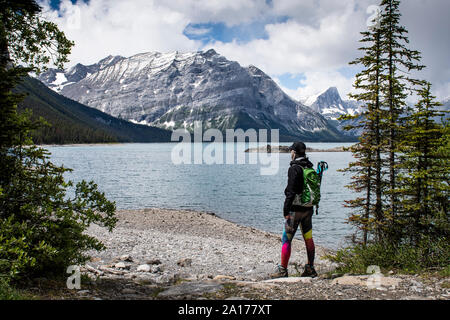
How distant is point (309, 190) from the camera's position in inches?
339

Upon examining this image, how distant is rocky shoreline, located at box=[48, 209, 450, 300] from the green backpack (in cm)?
203

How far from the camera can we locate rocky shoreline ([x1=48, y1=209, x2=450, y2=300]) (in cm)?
677

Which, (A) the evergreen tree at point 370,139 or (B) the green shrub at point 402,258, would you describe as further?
(A) the evergreen tree at point 370,139

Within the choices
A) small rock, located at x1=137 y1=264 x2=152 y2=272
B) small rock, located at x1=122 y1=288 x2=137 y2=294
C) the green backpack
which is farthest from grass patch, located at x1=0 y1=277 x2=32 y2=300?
the green backpack

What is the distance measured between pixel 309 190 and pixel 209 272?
6.42 metres

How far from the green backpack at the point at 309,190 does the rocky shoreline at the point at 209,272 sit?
203 cm

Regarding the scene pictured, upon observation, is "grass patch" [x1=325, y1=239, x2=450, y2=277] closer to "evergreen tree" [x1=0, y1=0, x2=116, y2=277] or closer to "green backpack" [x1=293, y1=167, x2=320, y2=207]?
"green backpack" [x1=293, y1=167, x2=320, y2=207]

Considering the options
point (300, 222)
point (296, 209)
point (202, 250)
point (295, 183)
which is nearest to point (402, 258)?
point (300, 222)

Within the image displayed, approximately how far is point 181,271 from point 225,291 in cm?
598

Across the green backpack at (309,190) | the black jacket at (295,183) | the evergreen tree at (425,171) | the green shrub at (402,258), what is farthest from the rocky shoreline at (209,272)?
the evergreen tree at (425,171)

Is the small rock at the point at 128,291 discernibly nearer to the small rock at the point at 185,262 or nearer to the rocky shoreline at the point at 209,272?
the rocky shoreline at the point at 209,272

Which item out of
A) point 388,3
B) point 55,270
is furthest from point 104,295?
point 388,3

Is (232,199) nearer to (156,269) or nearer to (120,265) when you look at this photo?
(156,269)

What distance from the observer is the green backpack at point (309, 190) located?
858 cm
